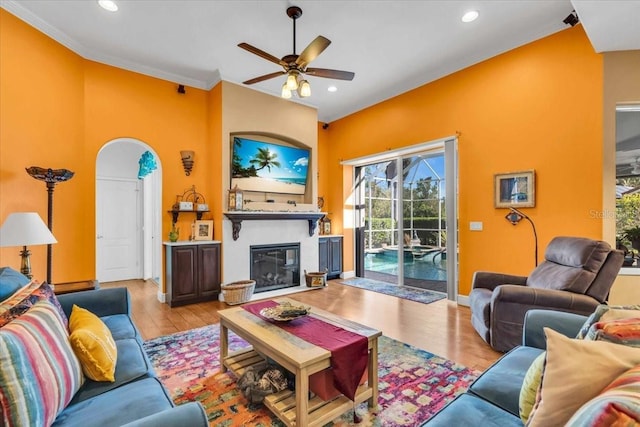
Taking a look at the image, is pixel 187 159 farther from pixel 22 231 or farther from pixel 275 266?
pixel 22 231

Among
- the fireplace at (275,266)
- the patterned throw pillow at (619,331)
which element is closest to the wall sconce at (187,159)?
the fireplace at (275,266)

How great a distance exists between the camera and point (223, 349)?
2467mm

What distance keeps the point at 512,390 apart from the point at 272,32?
3977 mm

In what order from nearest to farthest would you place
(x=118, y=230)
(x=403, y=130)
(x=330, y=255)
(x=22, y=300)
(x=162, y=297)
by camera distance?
1. (x=22, y=300)
2. (x=162, y=297)
3. (x=403, y=130)
4. (x=118, y=230)
5. (x=330, y=255)

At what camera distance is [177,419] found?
98 centimetres

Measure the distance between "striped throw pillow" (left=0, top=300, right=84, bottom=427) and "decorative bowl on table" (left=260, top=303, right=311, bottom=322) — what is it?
44.5 inches

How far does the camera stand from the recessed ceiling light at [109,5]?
3030 millimetres

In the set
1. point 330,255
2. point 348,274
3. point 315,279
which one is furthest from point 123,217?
point 348,274

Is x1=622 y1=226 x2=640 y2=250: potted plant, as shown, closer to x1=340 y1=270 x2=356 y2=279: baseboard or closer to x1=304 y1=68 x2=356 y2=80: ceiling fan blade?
x1=304 y1=68 x2=356 y2=80: ceiling fan blade

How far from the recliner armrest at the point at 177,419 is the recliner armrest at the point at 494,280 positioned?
328cm

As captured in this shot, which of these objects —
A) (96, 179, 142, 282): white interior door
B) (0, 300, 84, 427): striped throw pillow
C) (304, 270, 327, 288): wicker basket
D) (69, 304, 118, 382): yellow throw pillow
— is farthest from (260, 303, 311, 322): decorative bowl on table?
(96, 179, 142, 282): white interior door

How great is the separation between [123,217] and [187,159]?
2537mm

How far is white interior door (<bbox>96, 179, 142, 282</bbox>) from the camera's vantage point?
580 centimetres

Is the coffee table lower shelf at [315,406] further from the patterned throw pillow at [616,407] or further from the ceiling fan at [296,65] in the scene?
Answer: the ceiling fan at [296,65]
